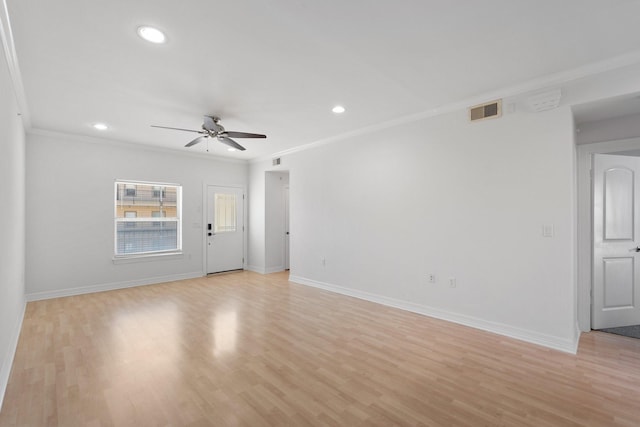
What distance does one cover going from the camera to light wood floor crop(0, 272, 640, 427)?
2.00m

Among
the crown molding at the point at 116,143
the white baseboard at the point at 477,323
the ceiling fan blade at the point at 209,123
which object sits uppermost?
the crown molding at the point at 116,143

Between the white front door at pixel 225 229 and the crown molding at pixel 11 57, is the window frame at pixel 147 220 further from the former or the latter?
the crown molding at pixel 11 57

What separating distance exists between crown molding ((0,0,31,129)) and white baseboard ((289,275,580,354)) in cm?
474

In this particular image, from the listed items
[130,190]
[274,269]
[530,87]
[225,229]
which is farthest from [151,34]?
[274,269]

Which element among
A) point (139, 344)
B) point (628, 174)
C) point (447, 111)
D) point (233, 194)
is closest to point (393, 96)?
point (447, 111)

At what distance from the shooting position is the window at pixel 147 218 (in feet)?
18.6

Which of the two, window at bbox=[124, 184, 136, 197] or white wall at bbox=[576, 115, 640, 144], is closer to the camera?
white wall at bbox=[576, 115, 640, 144]

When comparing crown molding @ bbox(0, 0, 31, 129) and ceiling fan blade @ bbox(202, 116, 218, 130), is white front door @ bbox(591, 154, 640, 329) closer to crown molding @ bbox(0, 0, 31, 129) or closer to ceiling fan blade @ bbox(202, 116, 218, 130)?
ceiling fan blade @ bbox(202, 116, 218, 130)

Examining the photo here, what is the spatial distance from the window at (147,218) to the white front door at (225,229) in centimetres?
68

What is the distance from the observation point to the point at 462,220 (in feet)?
12.0

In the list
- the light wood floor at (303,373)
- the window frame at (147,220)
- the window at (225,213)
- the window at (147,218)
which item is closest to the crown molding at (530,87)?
the light wood floor at (303,373)

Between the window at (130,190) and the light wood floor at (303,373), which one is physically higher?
the window at (130,190)

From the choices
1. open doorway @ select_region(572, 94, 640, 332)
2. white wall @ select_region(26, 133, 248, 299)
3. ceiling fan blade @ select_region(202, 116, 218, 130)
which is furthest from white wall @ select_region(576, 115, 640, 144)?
white wall @ select_region(26, 133, 248, 299)

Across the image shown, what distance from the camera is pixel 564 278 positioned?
2951 mm
